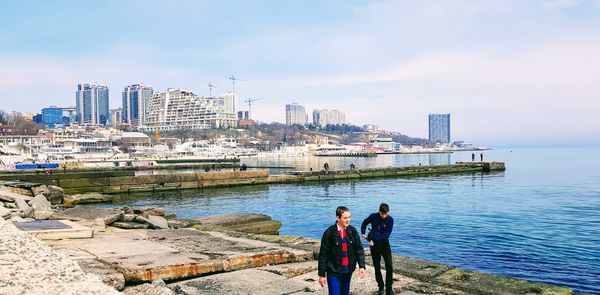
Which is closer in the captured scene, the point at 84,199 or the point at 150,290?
the point at 150,290

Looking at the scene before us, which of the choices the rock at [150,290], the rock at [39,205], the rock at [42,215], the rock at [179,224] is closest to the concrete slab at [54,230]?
the rock at [42,215]

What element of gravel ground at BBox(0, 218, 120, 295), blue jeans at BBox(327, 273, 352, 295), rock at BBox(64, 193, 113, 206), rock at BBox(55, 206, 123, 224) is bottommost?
rock at BBox(64, 193, 113, 206)

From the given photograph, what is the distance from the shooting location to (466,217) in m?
24.3

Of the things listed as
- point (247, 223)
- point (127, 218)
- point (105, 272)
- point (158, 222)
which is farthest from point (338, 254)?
point (247, 223)

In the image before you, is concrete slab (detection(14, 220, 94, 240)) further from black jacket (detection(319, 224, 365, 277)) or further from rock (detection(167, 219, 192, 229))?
black jacket (detection(319, 224, 365, 277))

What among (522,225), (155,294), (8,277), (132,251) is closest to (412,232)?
(522,225)

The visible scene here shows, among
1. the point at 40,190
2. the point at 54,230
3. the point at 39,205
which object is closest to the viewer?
Answer: the point at 54,230

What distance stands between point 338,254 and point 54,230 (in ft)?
24.1

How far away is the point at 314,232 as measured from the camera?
Answer: 774 inches

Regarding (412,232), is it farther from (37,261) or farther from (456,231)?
(37,261)

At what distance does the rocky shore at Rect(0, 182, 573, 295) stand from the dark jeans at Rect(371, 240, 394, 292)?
30 cm

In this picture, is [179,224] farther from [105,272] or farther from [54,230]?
[105,272]

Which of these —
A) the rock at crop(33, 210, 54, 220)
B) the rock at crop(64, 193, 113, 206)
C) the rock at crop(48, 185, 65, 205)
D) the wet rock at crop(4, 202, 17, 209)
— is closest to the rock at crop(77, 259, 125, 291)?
the rock at crop(33, 210, 54, 220)

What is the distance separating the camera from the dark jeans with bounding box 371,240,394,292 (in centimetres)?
725
